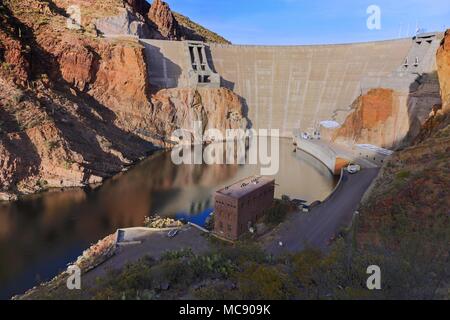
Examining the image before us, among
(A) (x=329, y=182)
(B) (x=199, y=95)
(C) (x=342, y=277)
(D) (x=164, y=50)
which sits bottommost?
(A) (x=329, y=182)

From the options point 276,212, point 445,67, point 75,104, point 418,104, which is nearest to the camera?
point 276,212

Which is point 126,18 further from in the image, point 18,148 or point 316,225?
point 316,225

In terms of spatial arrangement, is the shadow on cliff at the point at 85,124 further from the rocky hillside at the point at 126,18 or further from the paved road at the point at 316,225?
the paved road at the point at 316,225

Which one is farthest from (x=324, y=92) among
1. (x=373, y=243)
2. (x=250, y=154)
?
(x=373, y=243)

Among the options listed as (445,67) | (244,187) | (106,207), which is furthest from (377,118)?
(106,207)

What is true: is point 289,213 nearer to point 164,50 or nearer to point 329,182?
point 329,182
